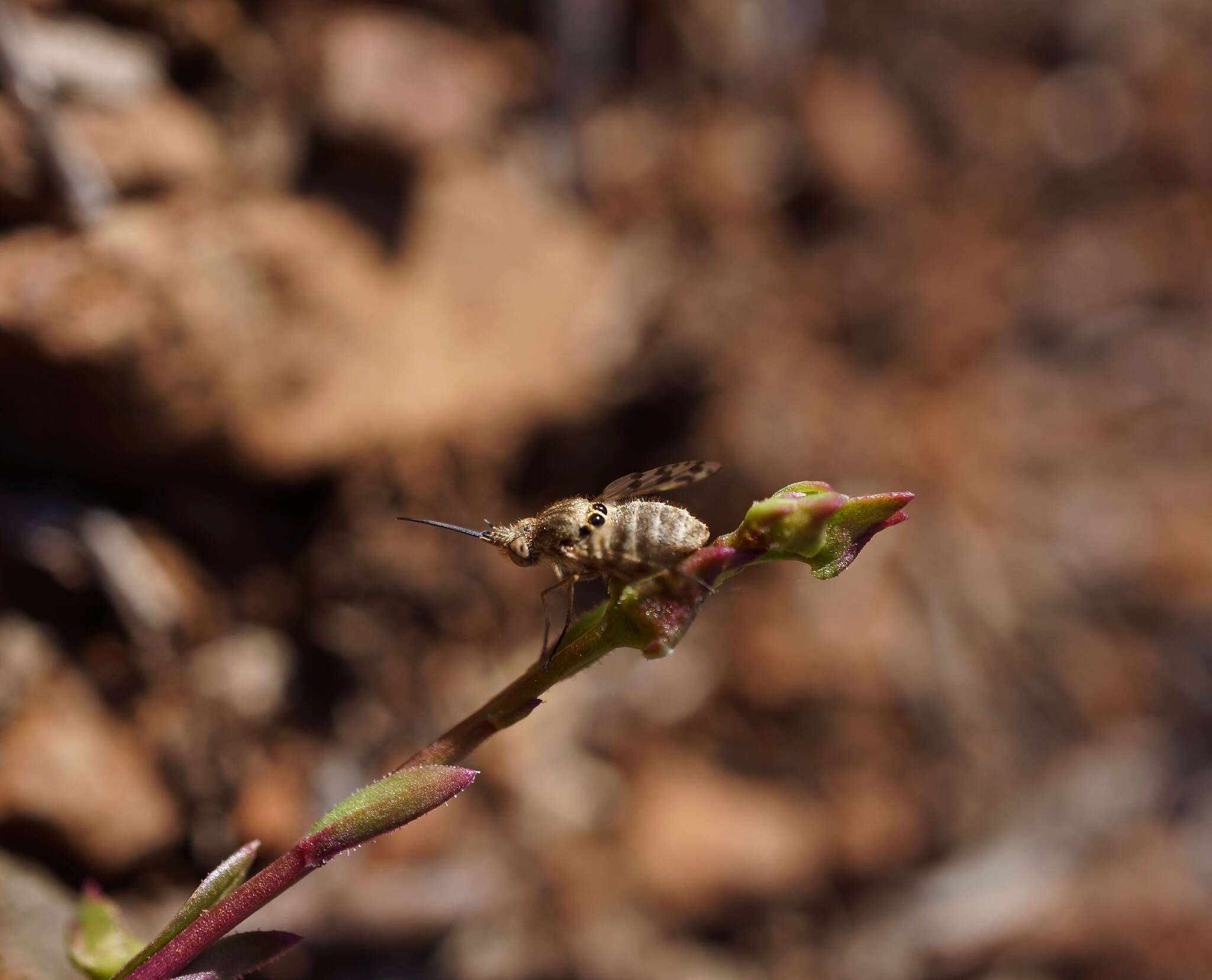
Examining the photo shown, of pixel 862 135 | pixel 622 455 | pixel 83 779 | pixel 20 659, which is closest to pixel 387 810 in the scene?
pixel 83 779

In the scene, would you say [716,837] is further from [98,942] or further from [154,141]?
[154,141]

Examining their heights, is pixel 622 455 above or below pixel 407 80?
below

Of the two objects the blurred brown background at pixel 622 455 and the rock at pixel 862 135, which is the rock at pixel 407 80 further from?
the rock at pixel 862 135

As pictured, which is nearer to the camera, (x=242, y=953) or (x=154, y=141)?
(x=242, y=953)

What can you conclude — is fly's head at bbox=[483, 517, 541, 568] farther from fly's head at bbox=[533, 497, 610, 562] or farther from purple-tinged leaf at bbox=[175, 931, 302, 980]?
purple-tinged leaf at bbox=[175, 931, 302, 980]

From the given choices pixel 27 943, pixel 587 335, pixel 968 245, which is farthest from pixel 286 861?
pixel 968 245

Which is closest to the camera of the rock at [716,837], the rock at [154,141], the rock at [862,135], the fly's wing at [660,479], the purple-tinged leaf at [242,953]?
the purple-tinged leaf at [242,953]

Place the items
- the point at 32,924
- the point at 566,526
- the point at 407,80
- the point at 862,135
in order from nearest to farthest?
the point at 566,526, the point at 32,924, the point at 407,80, the point at 862,135

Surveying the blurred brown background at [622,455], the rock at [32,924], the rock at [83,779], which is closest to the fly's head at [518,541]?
the blurred brown background at [622,455]
